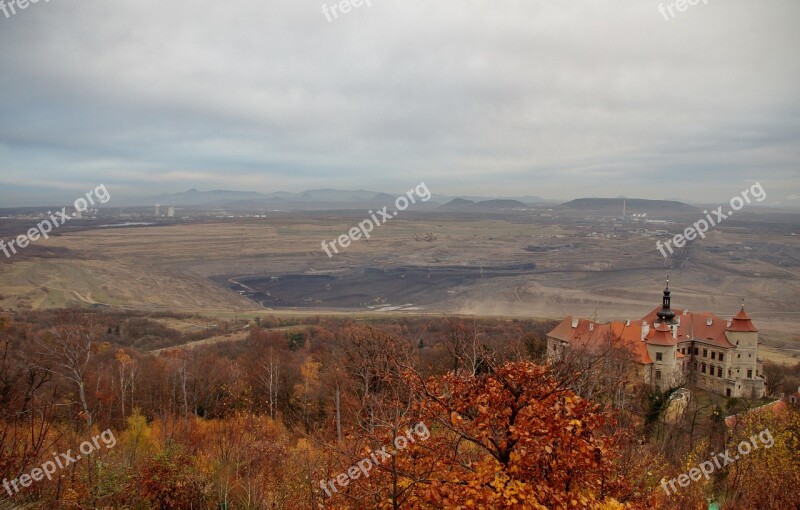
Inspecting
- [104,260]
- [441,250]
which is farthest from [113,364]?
[441,250]

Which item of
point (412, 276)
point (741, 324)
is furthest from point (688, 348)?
point (412, 276)

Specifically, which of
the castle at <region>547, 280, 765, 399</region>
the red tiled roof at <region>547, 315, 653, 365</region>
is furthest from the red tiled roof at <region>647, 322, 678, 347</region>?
the red tiled roof at <region>547, 315, 653, 365</region>

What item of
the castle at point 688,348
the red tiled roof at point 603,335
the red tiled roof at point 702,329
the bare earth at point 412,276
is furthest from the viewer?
the bare earth at point 412,276

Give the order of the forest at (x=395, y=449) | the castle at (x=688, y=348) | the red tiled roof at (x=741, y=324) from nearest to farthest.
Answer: the forest at (x=395, y=449) → the castle at (x=688, y=348) → the red tiled roof at (x=741, y=324)

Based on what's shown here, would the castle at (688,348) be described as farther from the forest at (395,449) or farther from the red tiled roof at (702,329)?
the forest at (395,449)

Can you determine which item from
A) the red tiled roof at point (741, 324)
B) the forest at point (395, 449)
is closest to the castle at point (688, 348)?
the red tiled roof at point (741, 324)

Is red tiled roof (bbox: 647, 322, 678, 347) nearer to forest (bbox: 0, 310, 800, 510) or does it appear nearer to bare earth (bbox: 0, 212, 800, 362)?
forest (bbox: 0, 310, 800, 510)

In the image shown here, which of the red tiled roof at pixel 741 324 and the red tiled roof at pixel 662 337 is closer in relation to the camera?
the red tiled roof at pixel 662 337

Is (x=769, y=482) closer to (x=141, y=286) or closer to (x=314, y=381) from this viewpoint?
(x=314, y=381)

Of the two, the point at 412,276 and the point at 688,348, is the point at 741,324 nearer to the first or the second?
the point at 688,348
